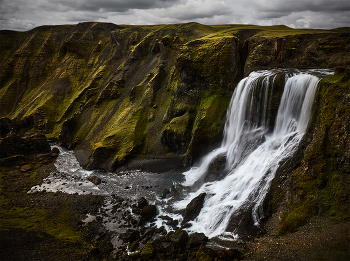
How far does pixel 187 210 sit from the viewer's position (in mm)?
23094

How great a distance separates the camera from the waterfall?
20.9 m

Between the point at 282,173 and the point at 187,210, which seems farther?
the point at 187,210


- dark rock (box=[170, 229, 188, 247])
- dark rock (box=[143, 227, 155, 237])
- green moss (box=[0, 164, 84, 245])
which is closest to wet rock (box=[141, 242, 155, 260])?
dark rock (box=[170, 229, 188, 247])

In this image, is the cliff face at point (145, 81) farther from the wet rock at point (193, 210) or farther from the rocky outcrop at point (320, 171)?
the rocky outcrop at point (320, 171)

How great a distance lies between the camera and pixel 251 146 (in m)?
26.9

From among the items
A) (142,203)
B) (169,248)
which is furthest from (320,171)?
(142,203)

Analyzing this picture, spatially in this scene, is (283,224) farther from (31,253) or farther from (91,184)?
(91,184)

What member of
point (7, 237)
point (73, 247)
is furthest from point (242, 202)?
point (7, 237)

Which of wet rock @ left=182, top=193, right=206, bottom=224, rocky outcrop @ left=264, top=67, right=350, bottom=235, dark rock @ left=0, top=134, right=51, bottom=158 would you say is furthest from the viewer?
dark rock @ left=0, top=134, right=51, bottom=158

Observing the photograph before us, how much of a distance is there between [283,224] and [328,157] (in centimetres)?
632

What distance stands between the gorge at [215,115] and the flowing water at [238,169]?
15cm

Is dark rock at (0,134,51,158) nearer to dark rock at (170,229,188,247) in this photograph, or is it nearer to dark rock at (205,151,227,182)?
dark rock at (205,151,227,182)

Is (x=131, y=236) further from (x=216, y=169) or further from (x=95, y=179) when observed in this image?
(x=95, y=179)

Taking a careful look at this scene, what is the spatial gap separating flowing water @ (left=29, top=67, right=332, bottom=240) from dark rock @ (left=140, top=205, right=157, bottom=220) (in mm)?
767
